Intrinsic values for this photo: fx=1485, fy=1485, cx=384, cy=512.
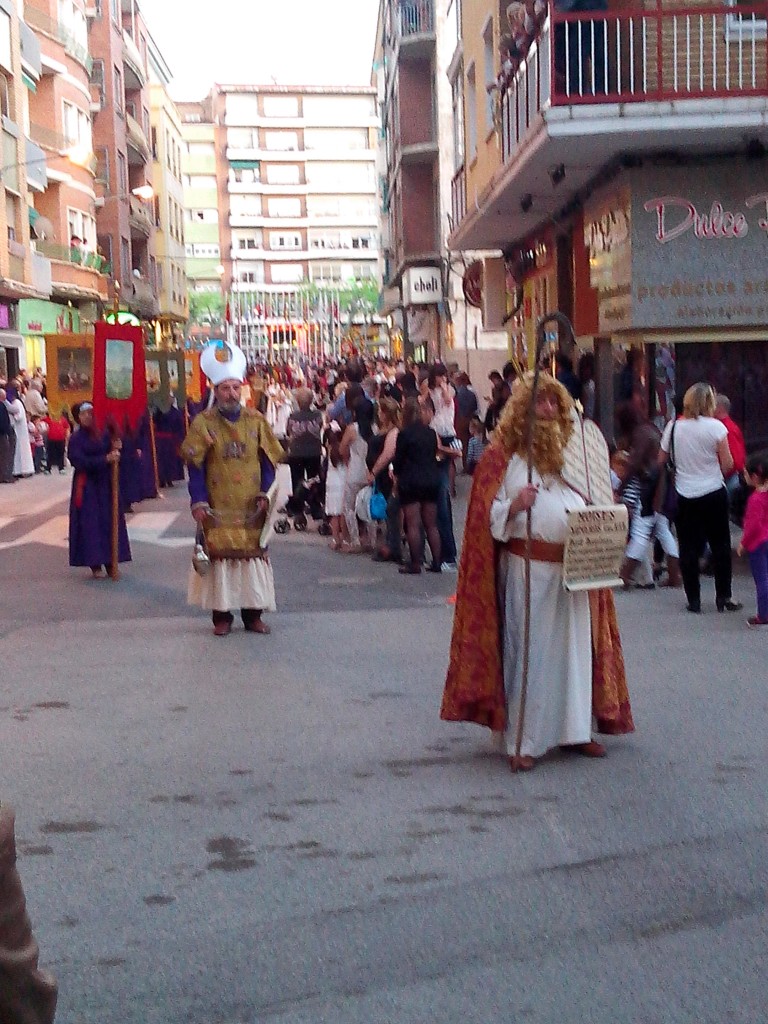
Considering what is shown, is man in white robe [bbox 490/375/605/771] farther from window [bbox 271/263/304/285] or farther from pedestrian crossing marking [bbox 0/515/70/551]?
window [bbox 271/263/304/285]

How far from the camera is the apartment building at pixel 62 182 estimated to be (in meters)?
43.2

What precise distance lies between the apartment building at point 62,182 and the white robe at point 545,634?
117 ft

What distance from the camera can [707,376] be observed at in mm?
16625

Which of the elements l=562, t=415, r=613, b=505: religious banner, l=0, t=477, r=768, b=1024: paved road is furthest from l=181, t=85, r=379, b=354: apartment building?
l=562, t=415, r=613, b=505: religious banner

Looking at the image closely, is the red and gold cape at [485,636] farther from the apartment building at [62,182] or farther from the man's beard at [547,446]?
the apartment building at [62,182]

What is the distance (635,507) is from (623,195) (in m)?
5.21

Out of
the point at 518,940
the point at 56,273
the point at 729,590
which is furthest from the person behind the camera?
the point at 56,273

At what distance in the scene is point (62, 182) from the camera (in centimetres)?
4597

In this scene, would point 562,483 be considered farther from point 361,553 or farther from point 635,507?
point 361,553

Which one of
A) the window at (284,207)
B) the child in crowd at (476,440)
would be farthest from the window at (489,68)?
the window at (284,207)

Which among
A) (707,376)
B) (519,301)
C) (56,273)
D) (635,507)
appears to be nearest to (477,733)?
(635,507)

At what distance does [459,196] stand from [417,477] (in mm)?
15692

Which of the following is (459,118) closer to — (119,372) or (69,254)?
(119,372)

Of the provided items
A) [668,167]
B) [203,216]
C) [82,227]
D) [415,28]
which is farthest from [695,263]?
[203,216]
